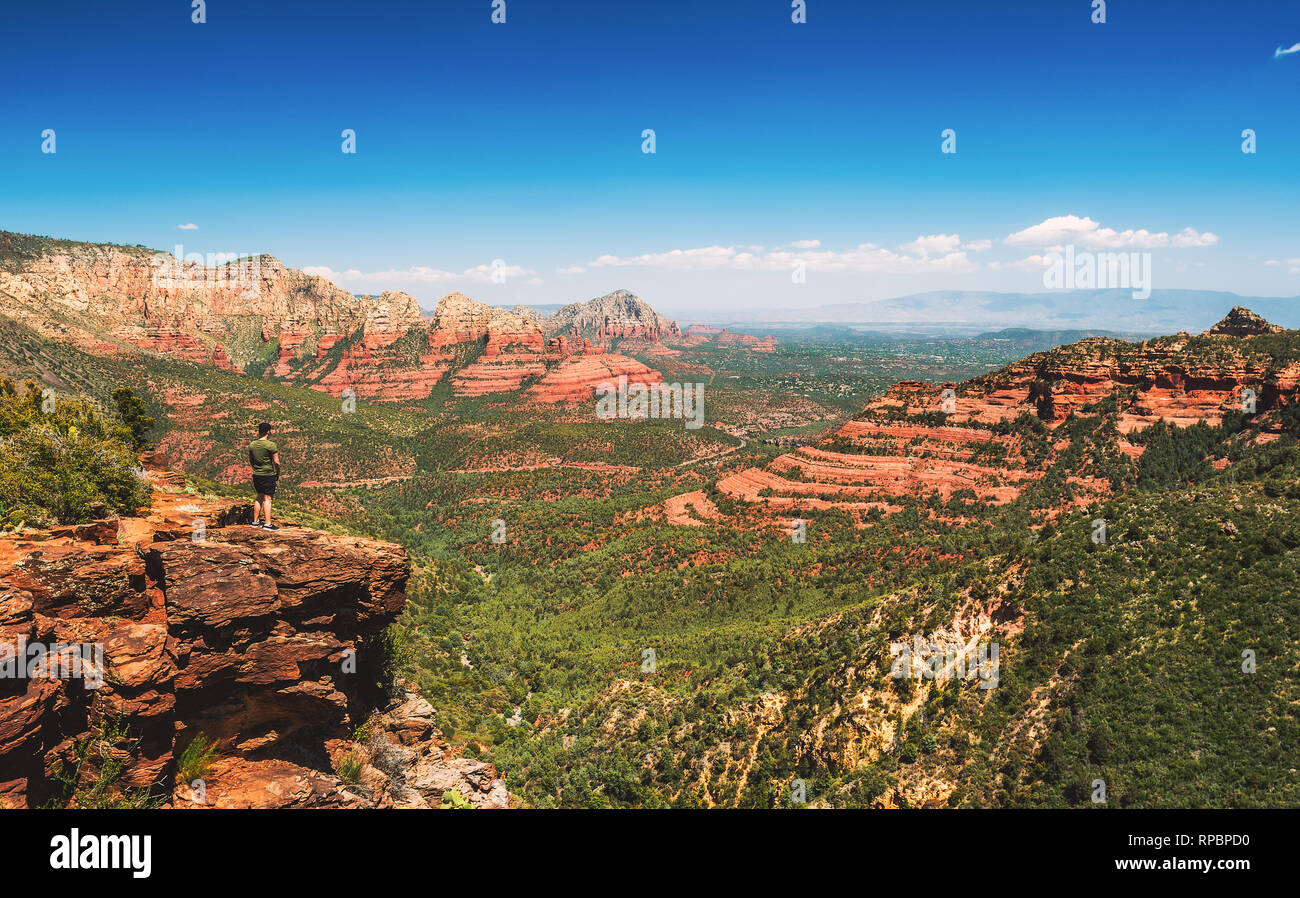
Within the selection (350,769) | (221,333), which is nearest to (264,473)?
(350,769)

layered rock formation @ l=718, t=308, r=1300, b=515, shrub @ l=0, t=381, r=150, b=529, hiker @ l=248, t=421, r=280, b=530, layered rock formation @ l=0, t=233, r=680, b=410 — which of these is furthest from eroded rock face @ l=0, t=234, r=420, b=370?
hiker @ l=248, t=421, r=280, b=530

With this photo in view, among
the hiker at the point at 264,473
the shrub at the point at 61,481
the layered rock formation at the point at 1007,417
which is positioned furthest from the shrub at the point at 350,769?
the layered rock formation at the point at 1007,417

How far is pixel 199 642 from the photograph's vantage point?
14.3 meters

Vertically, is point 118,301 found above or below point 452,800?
above

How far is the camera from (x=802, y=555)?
197 feet

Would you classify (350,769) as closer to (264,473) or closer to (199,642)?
(199,642)

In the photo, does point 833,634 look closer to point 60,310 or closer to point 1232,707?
point 1232,707

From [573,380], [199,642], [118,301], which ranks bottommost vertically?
[199,642]

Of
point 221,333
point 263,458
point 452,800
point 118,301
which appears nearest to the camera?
point 263,458

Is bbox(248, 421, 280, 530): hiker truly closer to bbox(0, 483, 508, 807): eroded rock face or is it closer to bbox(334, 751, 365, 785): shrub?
bbox(0, 483, 508, 807): eroded rock face

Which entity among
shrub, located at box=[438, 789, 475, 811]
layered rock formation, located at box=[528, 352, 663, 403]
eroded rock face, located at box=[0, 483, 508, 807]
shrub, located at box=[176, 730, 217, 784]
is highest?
layered rock formation, located at box=[528, 352, 663, 403]

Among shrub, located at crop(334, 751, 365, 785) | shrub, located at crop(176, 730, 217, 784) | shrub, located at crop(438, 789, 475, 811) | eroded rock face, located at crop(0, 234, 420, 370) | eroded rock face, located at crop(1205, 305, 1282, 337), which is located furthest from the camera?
eroded rock face, located at crop(0, 234, 420, 370)

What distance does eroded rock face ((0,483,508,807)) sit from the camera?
12.2m

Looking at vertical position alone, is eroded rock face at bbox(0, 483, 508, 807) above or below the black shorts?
Result: below
